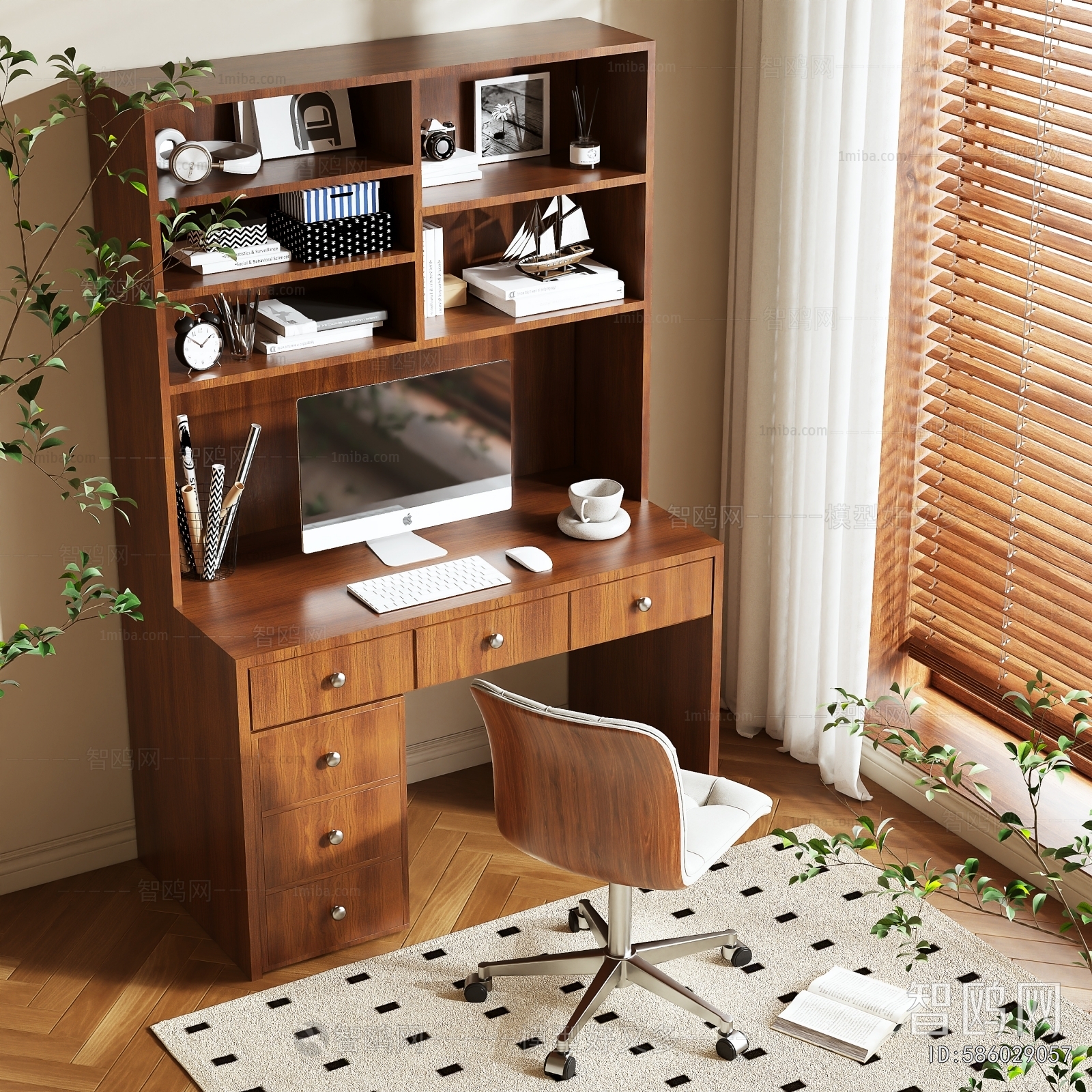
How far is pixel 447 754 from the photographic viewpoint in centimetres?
409

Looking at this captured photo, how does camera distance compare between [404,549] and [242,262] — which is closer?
[242,262]

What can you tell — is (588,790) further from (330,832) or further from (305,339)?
(305,339)

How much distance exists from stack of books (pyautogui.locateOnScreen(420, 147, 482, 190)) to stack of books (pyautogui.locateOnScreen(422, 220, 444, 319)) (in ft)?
0.35

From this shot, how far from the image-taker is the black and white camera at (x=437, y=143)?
10.7 ft

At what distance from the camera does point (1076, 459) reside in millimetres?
3447

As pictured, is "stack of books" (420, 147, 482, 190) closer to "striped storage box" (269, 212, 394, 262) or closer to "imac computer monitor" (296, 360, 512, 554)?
"striped storage box" (269, 212, 394, 262)

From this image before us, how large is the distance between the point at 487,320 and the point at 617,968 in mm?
1492

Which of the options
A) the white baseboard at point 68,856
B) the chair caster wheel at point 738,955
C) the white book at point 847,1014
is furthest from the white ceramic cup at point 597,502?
the white baseboard at point 68,856

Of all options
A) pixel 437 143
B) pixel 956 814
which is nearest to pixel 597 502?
pixel 437 143

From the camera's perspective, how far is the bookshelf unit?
307cm

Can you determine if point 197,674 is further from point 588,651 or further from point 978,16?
point 978,16

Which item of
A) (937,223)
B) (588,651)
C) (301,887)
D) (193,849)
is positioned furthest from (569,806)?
(937,223)

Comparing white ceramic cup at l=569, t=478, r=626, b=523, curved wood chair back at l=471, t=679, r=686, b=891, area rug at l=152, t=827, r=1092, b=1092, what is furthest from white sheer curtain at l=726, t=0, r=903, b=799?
curved wood chair back at l=471, t=679, r=686, b=891

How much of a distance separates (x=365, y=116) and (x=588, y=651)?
1.64 meters
